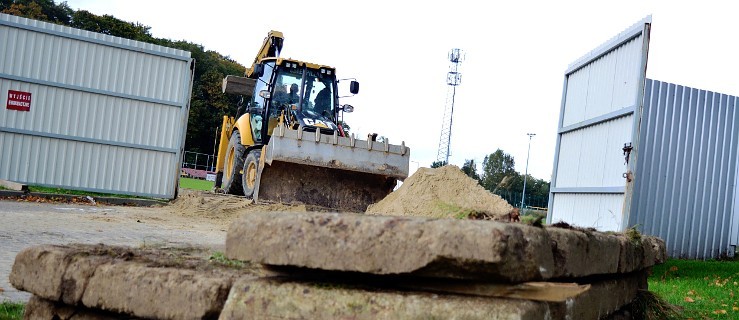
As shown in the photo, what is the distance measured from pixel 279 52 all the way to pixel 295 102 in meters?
2.58

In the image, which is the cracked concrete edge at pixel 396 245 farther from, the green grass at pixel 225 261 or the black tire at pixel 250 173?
the black tire at pixel 250 173

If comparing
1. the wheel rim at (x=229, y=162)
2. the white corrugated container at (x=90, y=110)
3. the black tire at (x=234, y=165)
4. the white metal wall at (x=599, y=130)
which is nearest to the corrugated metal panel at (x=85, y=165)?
the white corrugated container at (x=90, y=110)

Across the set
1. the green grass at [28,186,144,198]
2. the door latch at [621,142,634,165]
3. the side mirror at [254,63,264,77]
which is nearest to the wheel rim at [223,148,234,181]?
the green grass at [28,186,144,198]

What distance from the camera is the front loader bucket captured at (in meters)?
13.0

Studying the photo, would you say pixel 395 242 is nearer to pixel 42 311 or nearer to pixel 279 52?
pixel 42 311

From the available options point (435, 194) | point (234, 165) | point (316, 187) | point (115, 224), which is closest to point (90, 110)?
point (234, 165)

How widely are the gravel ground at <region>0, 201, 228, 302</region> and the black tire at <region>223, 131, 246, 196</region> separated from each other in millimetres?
2252

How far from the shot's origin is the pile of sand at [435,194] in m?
11.9

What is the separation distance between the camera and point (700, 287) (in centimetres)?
788

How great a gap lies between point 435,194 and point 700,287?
5224 mm

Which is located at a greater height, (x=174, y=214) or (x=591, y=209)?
(x=591, y=209)

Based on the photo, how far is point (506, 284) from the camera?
8.04 feet

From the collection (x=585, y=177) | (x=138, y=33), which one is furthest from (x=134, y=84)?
(x=138, y=33)

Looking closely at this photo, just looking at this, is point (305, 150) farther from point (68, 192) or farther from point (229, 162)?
point (68, 192)
